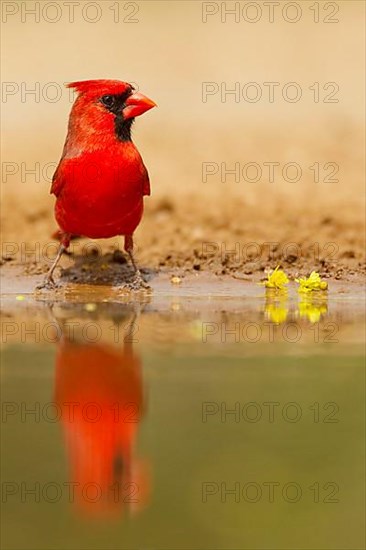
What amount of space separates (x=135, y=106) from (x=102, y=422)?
319 centimetres

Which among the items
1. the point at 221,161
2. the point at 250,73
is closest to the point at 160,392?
the point at 221,161

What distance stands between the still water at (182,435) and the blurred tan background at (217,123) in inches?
105

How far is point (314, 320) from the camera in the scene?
6.79 metres

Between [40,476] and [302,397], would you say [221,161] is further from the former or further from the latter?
[40,476]

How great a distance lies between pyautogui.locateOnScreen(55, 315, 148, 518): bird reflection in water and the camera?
383 cm

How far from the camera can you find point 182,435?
441cm

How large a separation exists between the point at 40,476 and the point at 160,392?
3.61ft

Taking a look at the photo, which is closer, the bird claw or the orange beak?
the orange beak

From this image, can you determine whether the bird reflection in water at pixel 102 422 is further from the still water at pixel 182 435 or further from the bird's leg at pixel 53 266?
the bird's leg at pixel 53 266

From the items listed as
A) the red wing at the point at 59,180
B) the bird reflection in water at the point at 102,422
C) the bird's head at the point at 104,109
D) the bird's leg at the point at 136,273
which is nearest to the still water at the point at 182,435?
the bird reflection in water at the point at 102,422

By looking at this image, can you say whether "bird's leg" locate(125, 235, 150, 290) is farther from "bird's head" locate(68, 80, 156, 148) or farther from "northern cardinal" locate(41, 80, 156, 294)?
"bird's head" locate(68, 80, 156, 148)

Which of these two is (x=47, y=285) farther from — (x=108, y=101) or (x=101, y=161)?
(x=108, y=101)

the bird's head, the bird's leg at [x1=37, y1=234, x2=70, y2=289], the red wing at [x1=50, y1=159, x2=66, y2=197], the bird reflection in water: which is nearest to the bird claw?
the bird's leg at [x1=37, y1=234, x2=70, y2=289]

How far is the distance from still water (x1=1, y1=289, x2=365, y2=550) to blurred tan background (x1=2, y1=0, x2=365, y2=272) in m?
2.66
